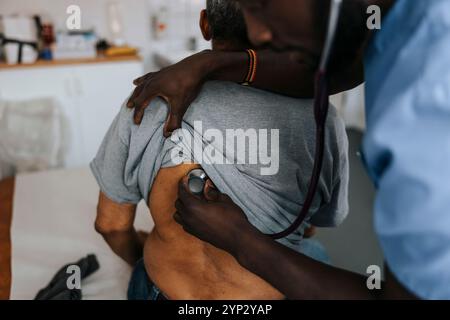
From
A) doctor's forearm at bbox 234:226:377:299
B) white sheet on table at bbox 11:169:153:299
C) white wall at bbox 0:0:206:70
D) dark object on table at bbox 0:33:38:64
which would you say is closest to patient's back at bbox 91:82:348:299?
doctor's forearm at bbox 234:226:377:299

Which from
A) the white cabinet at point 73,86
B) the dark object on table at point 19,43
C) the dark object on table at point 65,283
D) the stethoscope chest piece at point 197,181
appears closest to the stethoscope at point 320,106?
the stethoscope chest piece at point 197,181

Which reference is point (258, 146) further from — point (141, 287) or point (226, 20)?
point (141, 287)

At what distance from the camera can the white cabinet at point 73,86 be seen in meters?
2.01

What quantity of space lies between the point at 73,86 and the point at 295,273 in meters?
1.91

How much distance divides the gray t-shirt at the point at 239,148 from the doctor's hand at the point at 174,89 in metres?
0.02

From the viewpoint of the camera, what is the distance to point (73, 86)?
214 centimetres

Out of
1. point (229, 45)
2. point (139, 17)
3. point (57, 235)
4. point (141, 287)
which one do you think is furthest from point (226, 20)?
point (139, 17)

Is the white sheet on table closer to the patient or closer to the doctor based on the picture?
the patient

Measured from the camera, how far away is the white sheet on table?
107cm

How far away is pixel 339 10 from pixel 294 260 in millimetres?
343

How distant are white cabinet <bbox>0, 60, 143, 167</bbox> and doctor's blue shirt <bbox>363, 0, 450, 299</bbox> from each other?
1.64m

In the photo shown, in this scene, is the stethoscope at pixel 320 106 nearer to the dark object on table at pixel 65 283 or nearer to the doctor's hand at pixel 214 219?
the doctor's hand at pixel 214 219

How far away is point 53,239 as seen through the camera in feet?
4.11
